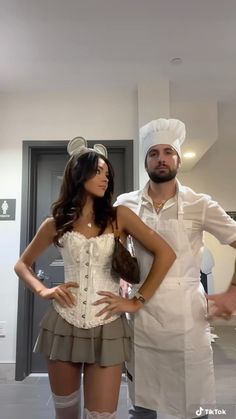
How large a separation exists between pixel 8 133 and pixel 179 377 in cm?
243

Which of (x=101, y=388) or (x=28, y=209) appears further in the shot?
(x=28, y=209)

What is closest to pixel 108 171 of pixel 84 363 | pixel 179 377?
pixel 84 363

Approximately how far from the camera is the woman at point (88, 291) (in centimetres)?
111

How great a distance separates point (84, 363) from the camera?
114 centimetres

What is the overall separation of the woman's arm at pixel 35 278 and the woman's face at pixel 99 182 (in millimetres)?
199

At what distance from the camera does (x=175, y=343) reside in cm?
134

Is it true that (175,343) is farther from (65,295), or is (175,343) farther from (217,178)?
(217,178)

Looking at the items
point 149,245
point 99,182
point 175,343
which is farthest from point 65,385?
point 99,182

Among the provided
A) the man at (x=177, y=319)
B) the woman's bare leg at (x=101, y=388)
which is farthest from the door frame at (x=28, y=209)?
the woman's bare leg at (x=101, y=388)

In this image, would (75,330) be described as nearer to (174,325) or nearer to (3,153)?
(174,325)

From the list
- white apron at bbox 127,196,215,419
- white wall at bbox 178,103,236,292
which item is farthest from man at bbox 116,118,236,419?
white wall at bbox 178,103,236,292

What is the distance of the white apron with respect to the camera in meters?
1.34

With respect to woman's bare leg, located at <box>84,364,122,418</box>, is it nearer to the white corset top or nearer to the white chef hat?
the white corset top

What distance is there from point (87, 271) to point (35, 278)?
26cm
